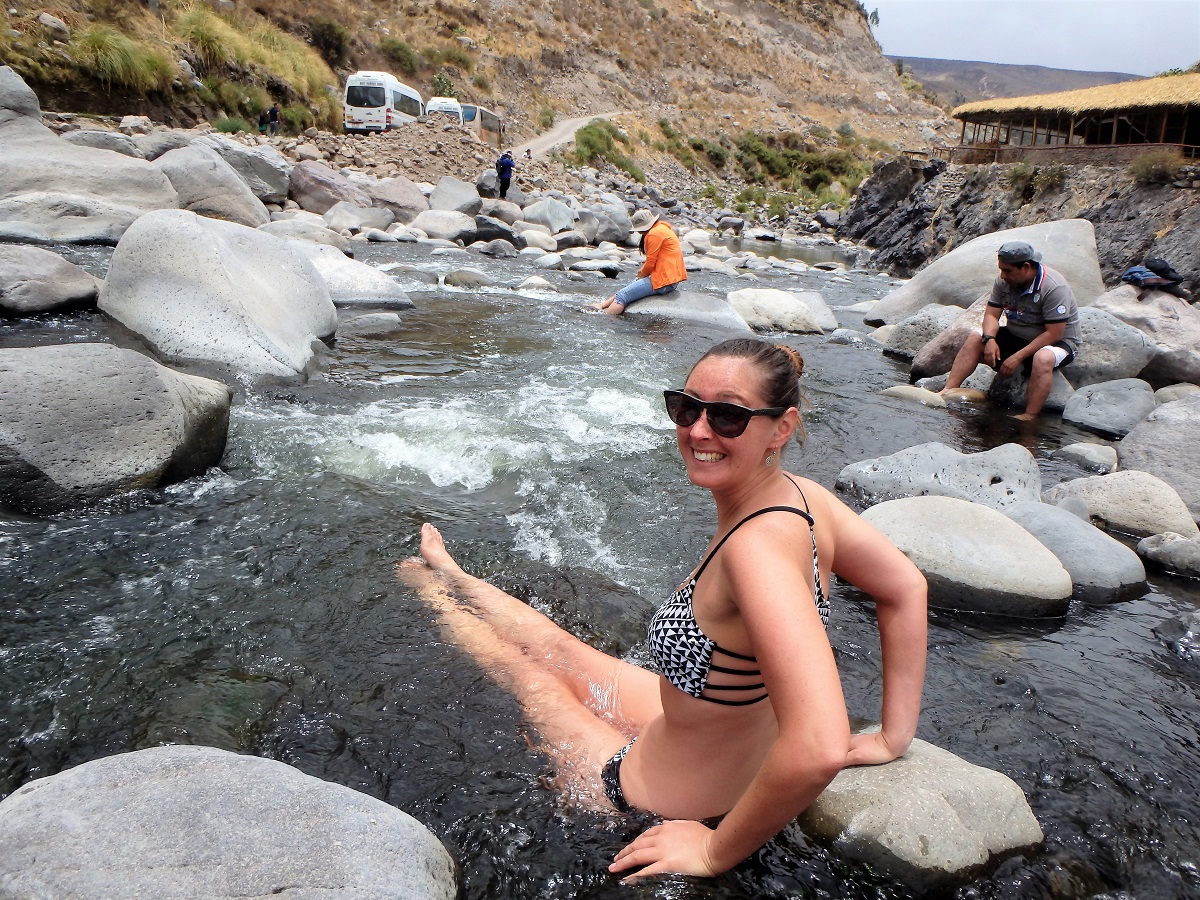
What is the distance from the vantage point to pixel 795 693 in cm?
166

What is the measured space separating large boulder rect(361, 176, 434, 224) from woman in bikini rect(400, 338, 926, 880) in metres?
17.3

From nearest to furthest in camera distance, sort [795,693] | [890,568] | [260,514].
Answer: [795,693] → [890,568] → [260,514]

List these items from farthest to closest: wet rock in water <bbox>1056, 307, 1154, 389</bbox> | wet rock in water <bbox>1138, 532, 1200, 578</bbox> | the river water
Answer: wet rock in water <bbox>1056, 307, 1154, 389</bbox>
wet rock in water <bbox>1138, 532, 1200, 578</bbox>
the river water

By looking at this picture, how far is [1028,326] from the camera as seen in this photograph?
7828 mm

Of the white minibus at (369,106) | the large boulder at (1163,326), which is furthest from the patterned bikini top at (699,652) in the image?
the white minibus at (369,106)

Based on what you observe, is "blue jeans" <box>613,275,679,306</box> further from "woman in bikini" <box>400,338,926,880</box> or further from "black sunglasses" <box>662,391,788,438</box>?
"black sunglasses" <box>662,391,788,438</box>

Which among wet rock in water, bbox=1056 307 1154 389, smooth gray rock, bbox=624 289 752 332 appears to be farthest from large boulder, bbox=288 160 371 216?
wet rock in water, bbox=1056 307 1154 389

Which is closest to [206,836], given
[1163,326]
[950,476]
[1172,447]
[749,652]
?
[749,652]

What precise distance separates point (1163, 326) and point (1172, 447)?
3647 millimetres

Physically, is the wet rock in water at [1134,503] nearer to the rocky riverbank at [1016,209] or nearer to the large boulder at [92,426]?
the large boulder at [92,426]

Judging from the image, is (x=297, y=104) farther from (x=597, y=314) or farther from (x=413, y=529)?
(x=413, y=529)

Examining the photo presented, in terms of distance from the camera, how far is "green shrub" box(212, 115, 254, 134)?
22969 millimetres

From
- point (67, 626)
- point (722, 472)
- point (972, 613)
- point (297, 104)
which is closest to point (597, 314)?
point (972, 613)

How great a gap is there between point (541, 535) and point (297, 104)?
93.3ft
